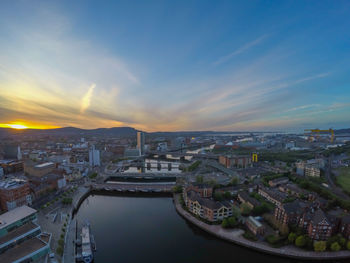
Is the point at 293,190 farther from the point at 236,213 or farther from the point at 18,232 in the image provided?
the point at 18,232

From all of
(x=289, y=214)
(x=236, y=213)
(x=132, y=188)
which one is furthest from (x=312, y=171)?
(x=132, y=188)

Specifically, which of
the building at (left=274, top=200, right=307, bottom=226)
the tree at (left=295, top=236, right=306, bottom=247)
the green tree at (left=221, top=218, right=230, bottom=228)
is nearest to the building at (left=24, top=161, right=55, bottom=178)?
the green tree at (left=221, top=218, right=230, bottom=228)

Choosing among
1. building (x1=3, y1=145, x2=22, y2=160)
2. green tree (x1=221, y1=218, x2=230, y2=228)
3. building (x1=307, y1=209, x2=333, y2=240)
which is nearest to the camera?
building (x1=307, y1=209, x2=333, y2=240)

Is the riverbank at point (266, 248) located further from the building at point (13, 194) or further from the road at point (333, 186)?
the building at point (13, 194)

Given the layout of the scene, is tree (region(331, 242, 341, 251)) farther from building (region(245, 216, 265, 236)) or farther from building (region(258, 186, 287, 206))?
building (region(258, 186, 287, 206))

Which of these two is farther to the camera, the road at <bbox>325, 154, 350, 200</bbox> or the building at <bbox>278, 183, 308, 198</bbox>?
the building at <bbox>278, 183, 308, 198</bbox>

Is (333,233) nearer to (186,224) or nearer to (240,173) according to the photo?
(186,224)

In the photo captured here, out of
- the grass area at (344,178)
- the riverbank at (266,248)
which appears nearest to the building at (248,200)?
the riverbank at (266,248)

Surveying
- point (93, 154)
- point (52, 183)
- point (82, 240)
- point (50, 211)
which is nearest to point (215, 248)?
point (82, 240)
